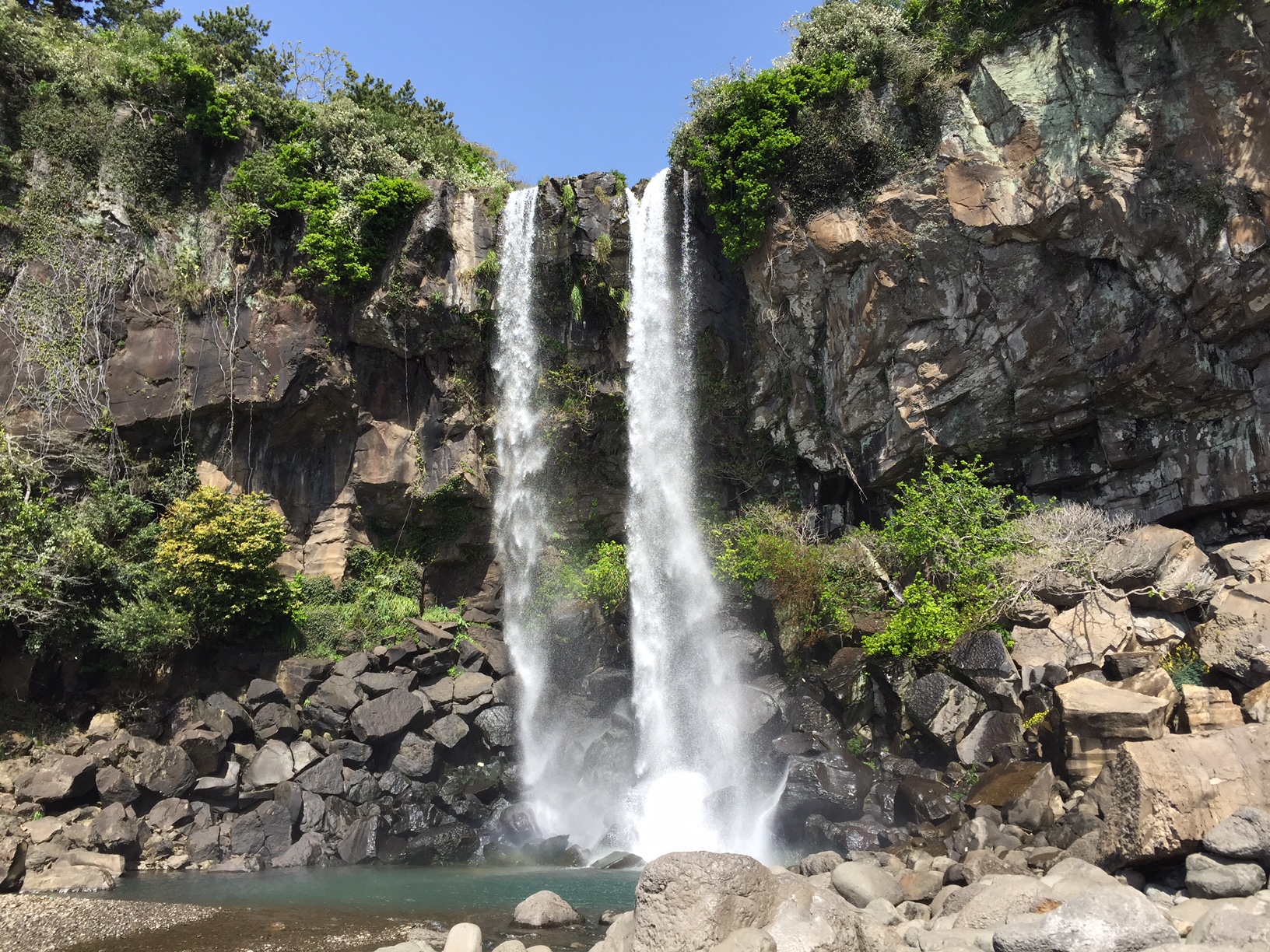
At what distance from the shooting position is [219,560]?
18.3 meters

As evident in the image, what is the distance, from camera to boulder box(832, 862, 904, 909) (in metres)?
9.53

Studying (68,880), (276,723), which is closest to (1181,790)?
(68,880)

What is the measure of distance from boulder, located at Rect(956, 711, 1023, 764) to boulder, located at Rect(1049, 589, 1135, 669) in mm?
1474

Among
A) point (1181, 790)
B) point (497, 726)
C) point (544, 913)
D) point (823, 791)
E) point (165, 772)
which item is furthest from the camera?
point (497, 726)

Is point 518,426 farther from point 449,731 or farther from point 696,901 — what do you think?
point 696,901

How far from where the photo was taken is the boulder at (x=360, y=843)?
15.5 metres

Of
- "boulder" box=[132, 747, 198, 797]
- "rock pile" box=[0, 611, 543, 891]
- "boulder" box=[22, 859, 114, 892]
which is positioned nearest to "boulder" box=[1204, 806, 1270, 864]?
"rock pile" box=[0, 611, 543, 891]

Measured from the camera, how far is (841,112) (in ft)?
64.0

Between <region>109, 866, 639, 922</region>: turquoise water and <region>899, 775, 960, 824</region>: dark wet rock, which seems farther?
<region>899, 775, 960, 824</region>: dark wet rock

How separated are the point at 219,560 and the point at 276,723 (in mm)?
3966

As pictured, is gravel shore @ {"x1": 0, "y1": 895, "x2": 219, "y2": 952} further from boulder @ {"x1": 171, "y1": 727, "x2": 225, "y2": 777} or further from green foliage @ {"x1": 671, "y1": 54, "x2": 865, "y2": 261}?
green foliage @ {"x1": 671, "y1": 54, "x2": 865, "y2": 261}

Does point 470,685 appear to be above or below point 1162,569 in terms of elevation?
below

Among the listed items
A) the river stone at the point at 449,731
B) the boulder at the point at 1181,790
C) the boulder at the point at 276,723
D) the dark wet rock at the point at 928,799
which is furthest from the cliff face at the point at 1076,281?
the boulder at the point at 276,723

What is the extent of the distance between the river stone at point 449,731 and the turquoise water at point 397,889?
3357 millimetres
